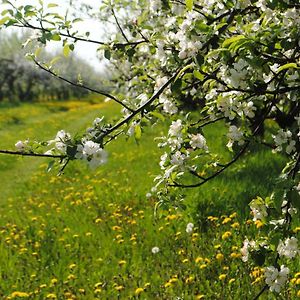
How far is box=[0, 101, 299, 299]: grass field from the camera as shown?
440 cm

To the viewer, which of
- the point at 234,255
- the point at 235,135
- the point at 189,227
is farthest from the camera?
the point at 189,227

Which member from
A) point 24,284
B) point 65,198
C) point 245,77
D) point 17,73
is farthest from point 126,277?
point 17,73

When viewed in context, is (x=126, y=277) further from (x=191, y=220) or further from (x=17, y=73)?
(x=17, y=73)

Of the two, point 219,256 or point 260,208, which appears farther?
point 219,256

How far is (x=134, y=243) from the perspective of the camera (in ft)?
17.7

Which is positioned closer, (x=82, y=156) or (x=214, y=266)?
(x=82, y=156)

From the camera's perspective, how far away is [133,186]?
8516 mm

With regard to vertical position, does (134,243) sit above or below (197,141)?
below

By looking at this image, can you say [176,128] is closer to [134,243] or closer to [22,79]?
[134,243]

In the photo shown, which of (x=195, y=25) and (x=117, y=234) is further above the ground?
(x=195, y=25)

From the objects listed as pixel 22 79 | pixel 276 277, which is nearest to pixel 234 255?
pixel 276 277

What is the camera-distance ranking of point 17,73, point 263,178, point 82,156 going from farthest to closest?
point 17,73 < point 263,178 < point 82,156

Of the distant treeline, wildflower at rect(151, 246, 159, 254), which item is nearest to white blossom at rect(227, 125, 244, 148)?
wildflower at rect(151, 246, 159, 254)

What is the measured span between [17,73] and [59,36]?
54834 mm
